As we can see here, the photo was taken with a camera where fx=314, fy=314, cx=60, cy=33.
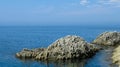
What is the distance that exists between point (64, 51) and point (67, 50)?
0.98 m

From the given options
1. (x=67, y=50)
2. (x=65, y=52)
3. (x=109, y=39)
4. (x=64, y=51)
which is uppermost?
(x=109, y=39)

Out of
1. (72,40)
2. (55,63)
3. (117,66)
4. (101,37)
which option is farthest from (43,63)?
(101,37)

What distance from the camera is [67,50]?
83562mm


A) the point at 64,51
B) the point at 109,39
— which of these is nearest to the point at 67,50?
the point at 64,51

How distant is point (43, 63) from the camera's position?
3095 inches

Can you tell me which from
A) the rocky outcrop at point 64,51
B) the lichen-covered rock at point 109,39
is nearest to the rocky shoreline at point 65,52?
the rocky outcrop at point 64,51

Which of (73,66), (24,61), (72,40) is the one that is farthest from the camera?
(72,40)

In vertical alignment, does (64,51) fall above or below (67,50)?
below

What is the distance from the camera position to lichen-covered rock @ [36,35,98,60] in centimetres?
8294

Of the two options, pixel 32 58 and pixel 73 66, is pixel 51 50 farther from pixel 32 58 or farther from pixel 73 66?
pixel 73 66

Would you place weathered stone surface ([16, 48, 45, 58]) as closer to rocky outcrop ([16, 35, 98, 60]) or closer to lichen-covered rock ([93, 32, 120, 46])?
rocky outcrop ([16, 35, 98, 60])

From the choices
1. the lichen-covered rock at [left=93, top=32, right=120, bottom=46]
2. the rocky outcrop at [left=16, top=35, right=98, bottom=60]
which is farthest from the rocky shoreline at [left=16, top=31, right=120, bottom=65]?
the lichen-covered rock at [left=93, top=32, right=120, bottom=46]

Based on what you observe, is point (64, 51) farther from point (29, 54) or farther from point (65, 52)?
point (29, 54)

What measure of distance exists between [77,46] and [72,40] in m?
3.36
